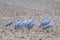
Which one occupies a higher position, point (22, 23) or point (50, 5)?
point (22, 23)

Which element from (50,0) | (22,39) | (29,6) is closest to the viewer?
(22,39)

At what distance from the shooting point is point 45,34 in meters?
5.29

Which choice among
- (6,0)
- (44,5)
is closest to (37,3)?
(44,5)

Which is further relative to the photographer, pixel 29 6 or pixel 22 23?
pixel 29 6

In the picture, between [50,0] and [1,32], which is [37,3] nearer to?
[50,0]

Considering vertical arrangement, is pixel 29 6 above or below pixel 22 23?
below

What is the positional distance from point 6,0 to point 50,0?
2064 millimetres

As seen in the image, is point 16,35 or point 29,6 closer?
point 16,35

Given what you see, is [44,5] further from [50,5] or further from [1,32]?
[1,32]

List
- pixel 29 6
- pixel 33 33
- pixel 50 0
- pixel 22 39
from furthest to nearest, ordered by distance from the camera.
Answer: pixel 50 0, pixel 29 6, pixel 33 33, pixel 22 39

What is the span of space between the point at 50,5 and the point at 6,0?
2.30 metres

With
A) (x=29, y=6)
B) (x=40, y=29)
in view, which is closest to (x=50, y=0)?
(x=29, y=6)

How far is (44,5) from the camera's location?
10789 millimetres

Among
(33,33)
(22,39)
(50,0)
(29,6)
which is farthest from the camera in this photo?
(50,0)
